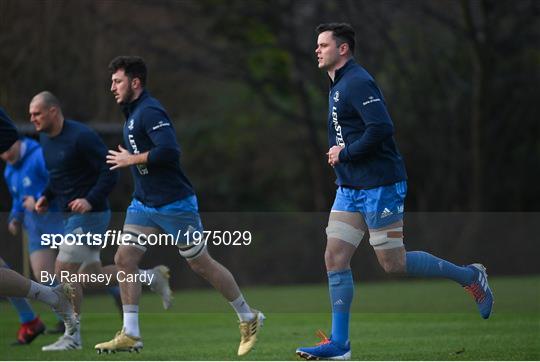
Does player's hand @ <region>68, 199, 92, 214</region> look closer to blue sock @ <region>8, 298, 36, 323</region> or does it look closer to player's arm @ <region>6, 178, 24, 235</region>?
blue sock @ <region>8, 298, 36, 323</region>

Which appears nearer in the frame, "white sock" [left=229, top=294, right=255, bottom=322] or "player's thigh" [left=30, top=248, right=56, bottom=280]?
"white sock" [left=229, top=294, right=255, bottom=322]

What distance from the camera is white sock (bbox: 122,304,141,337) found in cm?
921

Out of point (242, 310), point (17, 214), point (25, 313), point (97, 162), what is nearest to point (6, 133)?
point (97, 162)

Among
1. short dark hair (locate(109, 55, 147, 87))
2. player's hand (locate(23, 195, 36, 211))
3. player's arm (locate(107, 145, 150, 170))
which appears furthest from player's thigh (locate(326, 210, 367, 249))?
player's hand (locate(23, 195, 36, 211))

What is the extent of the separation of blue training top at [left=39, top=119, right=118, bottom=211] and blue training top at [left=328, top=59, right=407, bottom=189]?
9.21 ft

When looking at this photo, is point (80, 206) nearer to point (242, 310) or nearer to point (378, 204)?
point (242, 310)

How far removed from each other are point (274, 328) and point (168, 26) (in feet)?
49.1

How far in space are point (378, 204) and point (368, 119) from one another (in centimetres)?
62

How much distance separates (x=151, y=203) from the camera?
9.41 metres

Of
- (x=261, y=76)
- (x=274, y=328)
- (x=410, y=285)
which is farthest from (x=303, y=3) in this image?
(x=274, y=328)

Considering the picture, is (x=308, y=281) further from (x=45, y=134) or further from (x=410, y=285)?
(x=45, y=134)

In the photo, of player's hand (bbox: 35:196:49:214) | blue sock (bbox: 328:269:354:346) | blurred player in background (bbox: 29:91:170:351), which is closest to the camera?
blue sock (bbox: 328:269:354:346)

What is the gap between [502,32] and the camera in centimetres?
2455

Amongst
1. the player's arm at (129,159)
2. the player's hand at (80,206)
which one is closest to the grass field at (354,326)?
the player's hand at (80,206)
